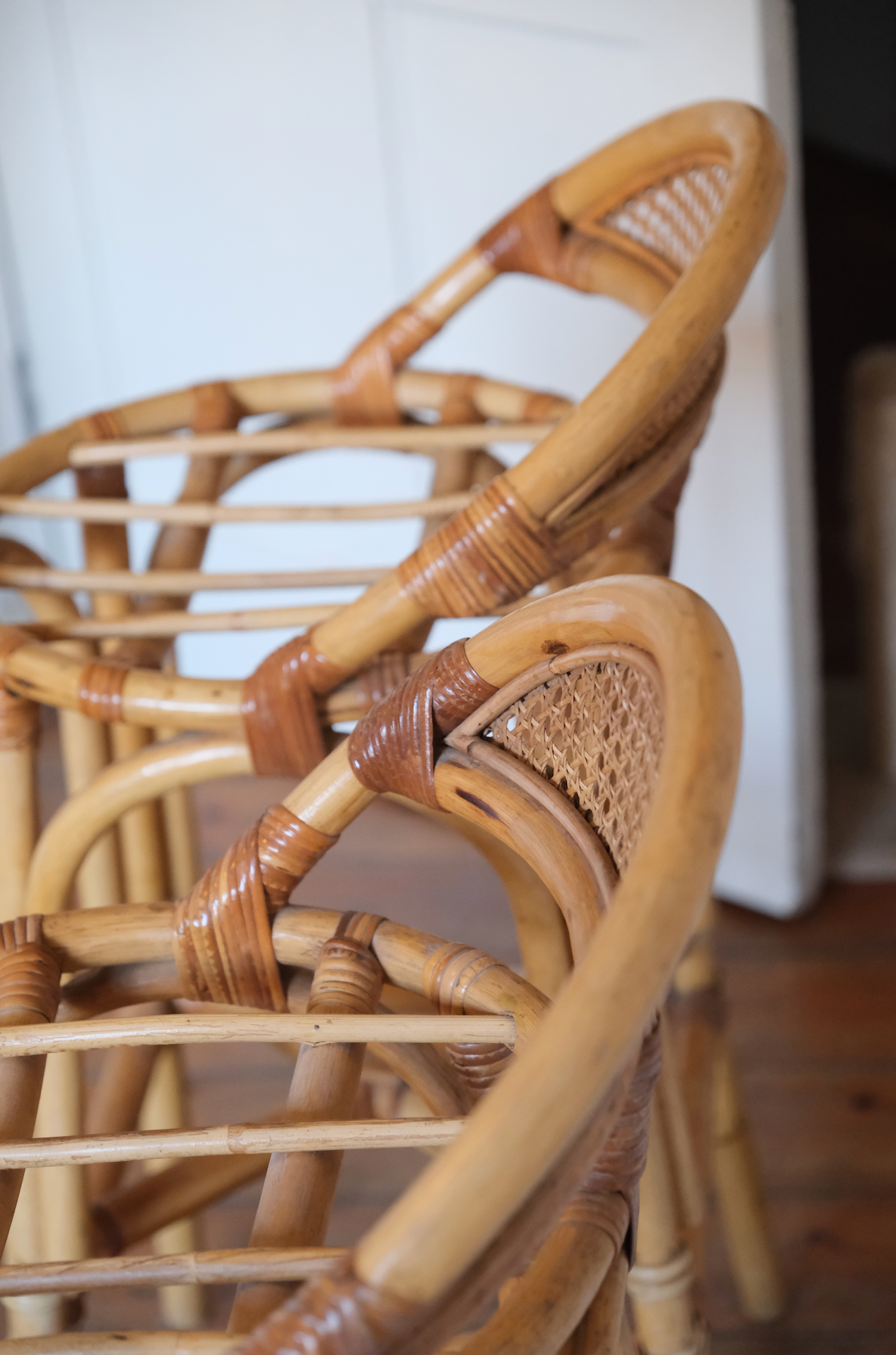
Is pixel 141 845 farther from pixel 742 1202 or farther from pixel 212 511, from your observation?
pixel 742 1202

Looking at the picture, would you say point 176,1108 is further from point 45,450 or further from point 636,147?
point 636,147

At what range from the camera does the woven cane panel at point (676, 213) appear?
25.5 inches

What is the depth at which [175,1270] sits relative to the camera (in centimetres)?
37

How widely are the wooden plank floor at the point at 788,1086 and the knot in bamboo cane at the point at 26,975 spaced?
1.82ft

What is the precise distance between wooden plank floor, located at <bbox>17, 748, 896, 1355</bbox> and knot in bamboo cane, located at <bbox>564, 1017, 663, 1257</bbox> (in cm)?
Result: 61

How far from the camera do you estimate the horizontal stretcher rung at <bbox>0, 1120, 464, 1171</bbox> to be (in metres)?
0.38

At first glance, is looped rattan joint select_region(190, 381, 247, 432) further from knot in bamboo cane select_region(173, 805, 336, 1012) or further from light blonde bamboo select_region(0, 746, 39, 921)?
knot in bamboo cane select_region(173, 805, 336, 1012)

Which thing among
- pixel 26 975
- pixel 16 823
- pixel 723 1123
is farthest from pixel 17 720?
pixel 723 1123

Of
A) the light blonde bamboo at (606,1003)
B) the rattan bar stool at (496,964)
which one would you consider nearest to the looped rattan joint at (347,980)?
the rattan bar stool at (496,964)

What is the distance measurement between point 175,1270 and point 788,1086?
2.75 feet

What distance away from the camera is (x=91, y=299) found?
1776mm

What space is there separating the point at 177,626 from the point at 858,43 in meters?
2.53

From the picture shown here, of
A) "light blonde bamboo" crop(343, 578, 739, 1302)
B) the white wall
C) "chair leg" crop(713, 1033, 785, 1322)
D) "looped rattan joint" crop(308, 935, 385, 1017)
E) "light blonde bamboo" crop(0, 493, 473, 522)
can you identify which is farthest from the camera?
the white wall

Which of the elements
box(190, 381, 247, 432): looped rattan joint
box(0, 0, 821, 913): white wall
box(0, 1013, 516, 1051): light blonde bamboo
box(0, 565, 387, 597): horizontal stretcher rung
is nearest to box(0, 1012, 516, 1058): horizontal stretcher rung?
box(0, 1013, 516, 1051): light blonde bamboo
